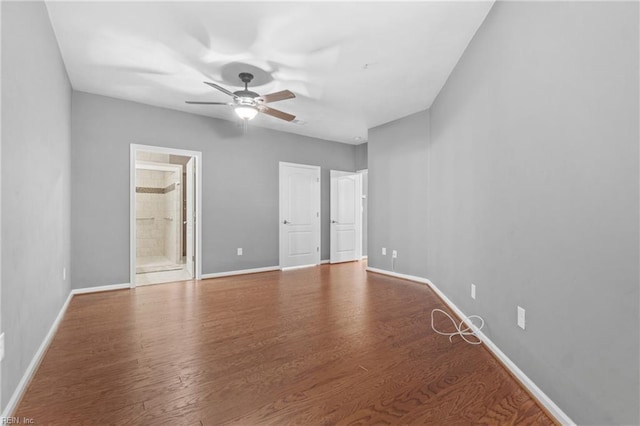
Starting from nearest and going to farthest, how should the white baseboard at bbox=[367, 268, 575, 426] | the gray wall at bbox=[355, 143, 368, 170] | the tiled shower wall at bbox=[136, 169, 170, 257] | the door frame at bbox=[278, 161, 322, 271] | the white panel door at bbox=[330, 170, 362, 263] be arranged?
the white baseboard at bbox=[367, 268, 575, 426] < the door frame at bbox=[278, 161, 322, 271] < the white panel door at bbox=[330, 170, 362, 263] < the gray wall at bbox=[355, 143, 368, 170] < the tiled shower wall at bbox=[136, 169, 170, 257]

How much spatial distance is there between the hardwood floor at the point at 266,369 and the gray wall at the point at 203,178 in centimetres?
88

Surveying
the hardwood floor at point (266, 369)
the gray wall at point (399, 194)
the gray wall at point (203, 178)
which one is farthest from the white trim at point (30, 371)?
the gray wall at point (399, 194)

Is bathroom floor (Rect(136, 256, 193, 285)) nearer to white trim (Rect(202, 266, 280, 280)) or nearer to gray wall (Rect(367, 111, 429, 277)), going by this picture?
white trim (Rect(202, 266, 280, 280))

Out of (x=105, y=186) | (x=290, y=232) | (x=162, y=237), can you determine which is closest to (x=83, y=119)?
(x=105, y=186)

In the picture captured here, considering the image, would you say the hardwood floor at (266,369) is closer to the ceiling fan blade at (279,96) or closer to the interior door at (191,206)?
the interior door at (191,206)

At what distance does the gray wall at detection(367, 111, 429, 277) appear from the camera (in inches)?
178

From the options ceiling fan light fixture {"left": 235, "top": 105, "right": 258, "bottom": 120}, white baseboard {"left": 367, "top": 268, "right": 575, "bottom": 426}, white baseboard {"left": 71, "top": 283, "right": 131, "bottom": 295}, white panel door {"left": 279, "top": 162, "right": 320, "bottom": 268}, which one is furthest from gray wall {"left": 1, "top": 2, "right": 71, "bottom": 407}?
white panel door {"left": 279, "top": 162, "right": 320, "bottom": 268}

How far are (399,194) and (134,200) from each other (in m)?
4.02

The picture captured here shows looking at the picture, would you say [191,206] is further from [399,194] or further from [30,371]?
[399,194]

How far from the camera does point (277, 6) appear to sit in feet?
7.50

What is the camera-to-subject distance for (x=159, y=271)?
18.0ft

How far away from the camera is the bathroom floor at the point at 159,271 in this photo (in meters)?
4.76

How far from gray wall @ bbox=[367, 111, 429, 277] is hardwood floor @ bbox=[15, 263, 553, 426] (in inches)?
52.7

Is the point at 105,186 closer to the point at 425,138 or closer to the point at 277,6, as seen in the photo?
the point at 277,6
